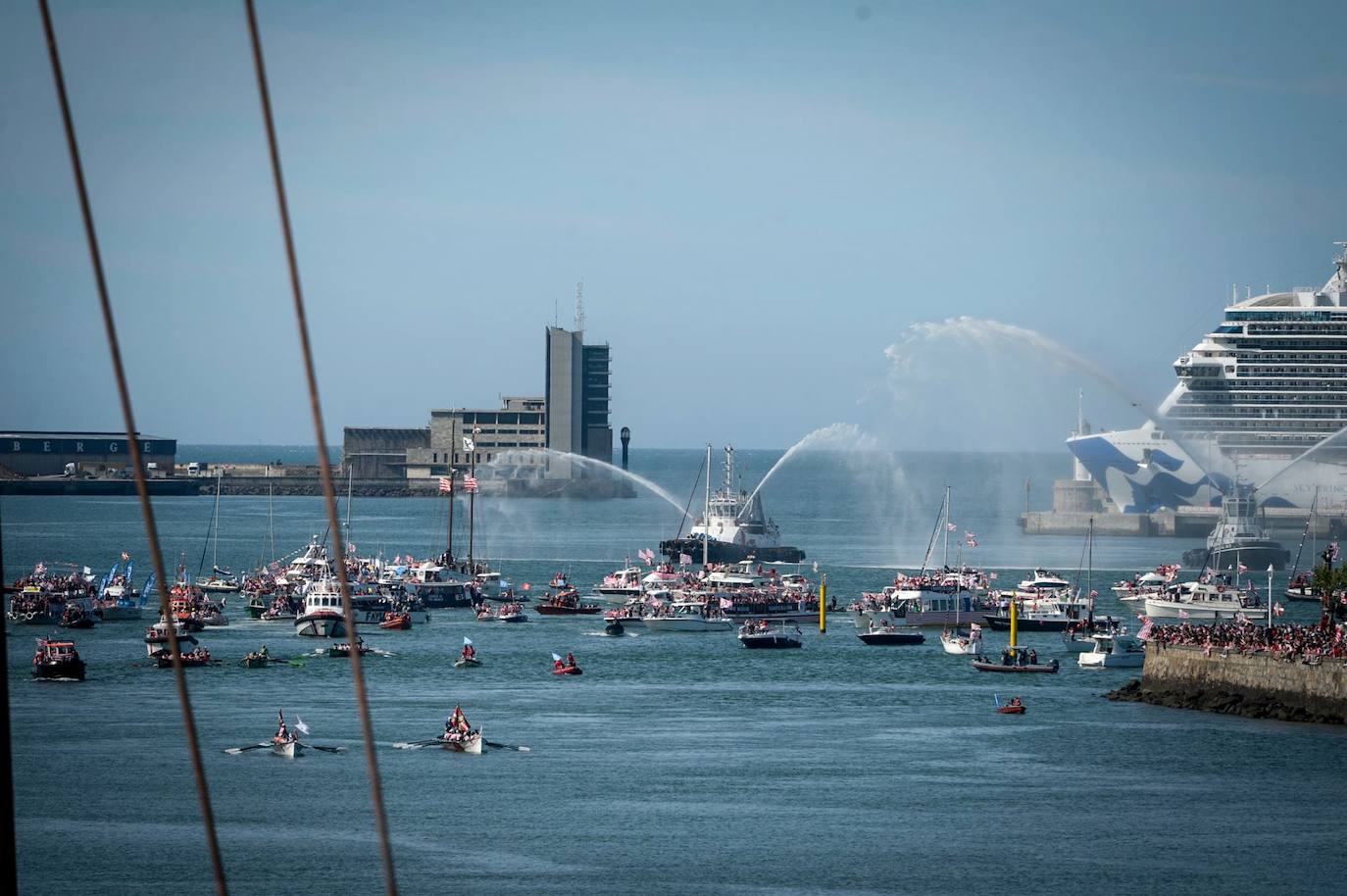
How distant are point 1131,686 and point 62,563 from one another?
262 ft

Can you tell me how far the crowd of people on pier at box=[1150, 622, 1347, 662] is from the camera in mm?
58500

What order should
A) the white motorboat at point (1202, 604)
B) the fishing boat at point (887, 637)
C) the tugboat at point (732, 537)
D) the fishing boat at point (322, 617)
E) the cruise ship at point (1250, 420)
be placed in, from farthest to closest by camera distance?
the cruise ship at point (1250, 420) < the tugboat at point (732, 537) < the white motorboat at point (1202, 604) < the fishing boat at point (322, 617) < the fishing boat at point (887, 637)

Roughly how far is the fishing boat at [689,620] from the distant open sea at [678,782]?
8.75m

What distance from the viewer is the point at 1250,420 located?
6284 inches

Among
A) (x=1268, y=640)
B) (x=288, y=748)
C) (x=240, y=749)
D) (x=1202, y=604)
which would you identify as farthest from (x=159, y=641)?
(x=1202, y=604)

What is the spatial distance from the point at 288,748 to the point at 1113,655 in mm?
37616

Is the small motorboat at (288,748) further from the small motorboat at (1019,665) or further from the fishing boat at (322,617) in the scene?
the small motorboat at (1019,665)

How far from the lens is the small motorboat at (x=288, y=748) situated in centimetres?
5147

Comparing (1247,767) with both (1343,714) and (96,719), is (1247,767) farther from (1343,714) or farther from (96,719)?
(96,719)

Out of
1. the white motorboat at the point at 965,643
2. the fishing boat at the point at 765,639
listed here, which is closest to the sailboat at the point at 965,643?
the white motorboat at the point at 965,643

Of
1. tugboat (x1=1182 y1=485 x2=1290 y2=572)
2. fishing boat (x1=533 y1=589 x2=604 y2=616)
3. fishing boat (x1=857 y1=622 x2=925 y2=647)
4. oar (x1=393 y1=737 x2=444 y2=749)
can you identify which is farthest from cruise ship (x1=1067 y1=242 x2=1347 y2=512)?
oar (x1=393 y1=737 x2=444 y2=749)

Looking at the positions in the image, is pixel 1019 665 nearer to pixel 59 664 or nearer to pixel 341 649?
pixel 341 649

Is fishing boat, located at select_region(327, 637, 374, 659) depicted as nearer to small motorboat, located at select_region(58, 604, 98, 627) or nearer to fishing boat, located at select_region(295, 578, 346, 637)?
fishing boat, located at select_region(295, 578, 346, 637)

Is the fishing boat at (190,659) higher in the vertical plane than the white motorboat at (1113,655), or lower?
lower
